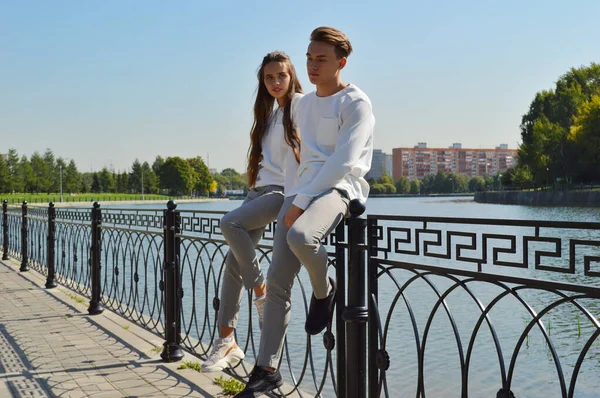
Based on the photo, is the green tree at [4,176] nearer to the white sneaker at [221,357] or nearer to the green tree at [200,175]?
the green tree at [200,175]

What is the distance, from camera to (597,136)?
154 feet

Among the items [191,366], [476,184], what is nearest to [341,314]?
[191,366]

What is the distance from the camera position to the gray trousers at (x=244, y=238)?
2.92 meters

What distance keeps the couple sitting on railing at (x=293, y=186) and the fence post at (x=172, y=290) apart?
1104 mm

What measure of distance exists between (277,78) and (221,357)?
1457 millimetres

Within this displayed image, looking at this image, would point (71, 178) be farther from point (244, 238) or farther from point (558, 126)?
point (244, 238)

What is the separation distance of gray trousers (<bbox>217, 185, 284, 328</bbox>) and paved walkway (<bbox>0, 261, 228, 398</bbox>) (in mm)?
650

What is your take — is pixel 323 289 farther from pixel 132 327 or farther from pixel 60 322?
pixel 60 322

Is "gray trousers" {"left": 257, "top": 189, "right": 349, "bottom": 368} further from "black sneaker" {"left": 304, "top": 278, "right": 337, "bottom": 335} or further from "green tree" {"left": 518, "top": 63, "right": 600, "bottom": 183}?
"green tree" {"left": 518, "top": 63, "right": 600, "bottom": 183}

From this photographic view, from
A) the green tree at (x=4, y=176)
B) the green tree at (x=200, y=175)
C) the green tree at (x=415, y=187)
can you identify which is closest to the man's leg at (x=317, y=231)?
the green tree at (x=4, y=176)

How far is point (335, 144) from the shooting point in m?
2.59

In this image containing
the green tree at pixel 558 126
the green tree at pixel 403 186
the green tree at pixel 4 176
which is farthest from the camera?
the green tree at pixel 403 186

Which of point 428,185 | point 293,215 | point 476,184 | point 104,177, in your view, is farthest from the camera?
point 476,184

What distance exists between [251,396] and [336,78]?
1.48 metres
